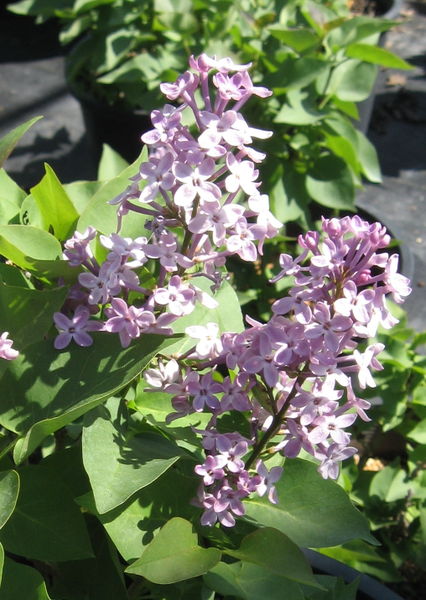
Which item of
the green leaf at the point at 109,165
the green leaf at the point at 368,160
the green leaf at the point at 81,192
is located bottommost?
the green leaf at the point at 368,160

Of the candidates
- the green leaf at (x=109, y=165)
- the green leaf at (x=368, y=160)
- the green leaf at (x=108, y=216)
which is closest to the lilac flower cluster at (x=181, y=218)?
the green leaf at (x=108, y=216)

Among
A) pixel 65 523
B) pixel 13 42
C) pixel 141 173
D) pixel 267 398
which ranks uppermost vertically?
pixel 141 173

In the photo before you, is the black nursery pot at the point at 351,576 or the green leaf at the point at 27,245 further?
the black nursery pot at the point at 351,576

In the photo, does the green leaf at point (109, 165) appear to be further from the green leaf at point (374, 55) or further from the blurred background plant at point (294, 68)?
the green leaf at point (374, 55)

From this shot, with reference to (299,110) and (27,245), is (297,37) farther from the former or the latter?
(27,245)

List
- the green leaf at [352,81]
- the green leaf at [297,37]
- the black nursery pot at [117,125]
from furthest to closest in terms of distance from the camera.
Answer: the black nursery pot at [117,125], the green leaf at [352,81], the green leaf at [297,37]

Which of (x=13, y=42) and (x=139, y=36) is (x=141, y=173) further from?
(x=13, y=42)

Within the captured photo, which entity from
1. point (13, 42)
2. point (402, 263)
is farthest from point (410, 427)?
point (13, 42)

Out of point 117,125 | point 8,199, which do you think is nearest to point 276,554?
point 8,199
